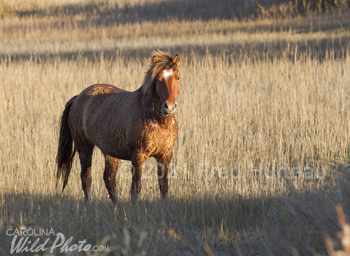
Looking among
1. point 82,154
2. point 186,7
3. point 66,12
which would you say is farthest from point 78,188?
point 66,12

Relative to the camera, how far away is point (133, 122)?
4.25 m

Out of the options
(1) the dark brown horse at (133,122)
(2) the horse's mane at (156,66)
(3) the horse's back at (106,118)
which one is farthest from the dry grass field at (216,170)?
(2) the horse's mane at (156,66)

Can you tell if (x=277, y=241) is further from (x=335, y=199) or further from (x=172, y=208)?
(x=172, y=208)

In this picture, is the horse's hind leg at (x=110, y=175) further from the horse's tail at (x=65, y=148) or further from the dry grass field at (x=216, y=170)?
the horse's tail at (x=65, y=148)

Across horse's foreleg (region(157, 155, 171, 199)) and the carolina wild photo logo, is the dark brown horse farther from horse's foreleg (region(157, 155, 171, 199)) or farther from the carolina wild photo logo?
the carolina wild photo logo

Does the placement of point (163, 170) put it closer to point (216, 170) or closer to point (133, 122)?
point (133, 122)

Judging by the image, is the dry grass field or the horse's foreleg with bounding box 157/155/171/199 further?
the horse's foreleg with bounding box 157/155/171/199

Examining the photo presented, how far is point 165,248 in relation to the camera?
3.59 metres

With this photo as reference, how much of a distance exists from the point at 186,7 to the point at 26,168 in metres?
23.6

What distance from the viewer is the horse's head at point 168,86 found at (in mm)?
3955

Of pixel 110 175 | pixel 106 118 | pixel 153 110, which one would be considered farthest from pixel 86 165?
pixel 153 110

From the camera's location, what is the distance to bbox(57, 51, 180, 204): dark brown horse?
406cm

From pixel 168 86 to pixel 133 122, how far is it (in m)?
0.49

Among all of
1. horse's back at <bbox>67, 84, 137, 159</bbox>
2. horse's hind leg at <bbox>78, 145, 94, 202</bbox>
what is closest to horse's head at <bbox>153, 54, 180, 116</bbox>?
horse's back at <bbox>67, 84, 137, 159</bbox>
